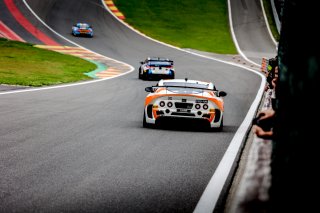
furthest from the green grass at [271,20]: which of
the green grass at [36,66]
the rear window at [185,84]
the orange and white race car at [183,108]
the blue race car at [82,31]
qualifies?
the orange and white race car at [183,108]

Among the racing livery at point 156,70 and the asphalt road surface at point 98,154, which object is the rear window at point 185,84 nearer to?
the asphalt road surface at point 98,154

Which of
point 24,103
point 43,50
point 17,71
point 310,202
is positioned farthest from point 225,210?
point 43,50

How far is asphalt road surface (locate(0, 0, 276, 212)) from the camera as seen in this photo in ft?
19.5

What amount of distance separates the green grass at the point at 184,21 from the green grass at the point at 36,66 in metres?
15.7

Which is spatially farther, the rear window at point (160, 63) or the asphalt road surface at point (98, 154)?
the rear window at point (160, 63)

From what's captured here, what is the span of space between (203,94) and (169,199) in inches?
273

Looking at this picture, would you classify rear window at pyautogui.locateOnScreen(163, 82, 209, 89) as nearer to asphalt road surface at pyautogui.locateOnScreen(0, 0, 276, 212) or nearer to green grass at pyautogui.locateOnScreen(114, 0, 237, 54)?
asphalt road surface at pyautogui.locateOnScreen(0, 0, 276, 212)

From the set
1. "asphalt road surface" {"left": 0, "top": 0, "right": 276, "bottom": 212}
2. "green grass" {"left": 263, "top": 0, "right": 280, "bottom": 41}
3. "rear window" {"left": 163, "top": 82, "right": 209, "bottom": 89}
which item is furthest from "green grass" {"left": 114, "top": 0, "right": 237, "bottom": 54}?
"rear window" {"left": 163, "top": 82, "right": 209, "bottom": 89}

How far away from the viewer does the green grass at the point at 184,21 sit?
51500mm

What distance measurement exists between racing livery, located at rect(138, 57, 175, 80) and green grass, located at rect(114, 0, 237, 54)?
18.6m

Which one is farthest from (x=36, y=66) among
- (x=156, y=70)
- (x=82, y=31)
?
(x=82, y=31)

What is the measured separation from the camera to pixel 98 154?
879 centimetres

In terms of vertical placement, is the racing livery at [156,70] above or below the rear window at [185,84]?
below

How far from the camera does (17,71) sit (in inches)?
1062
